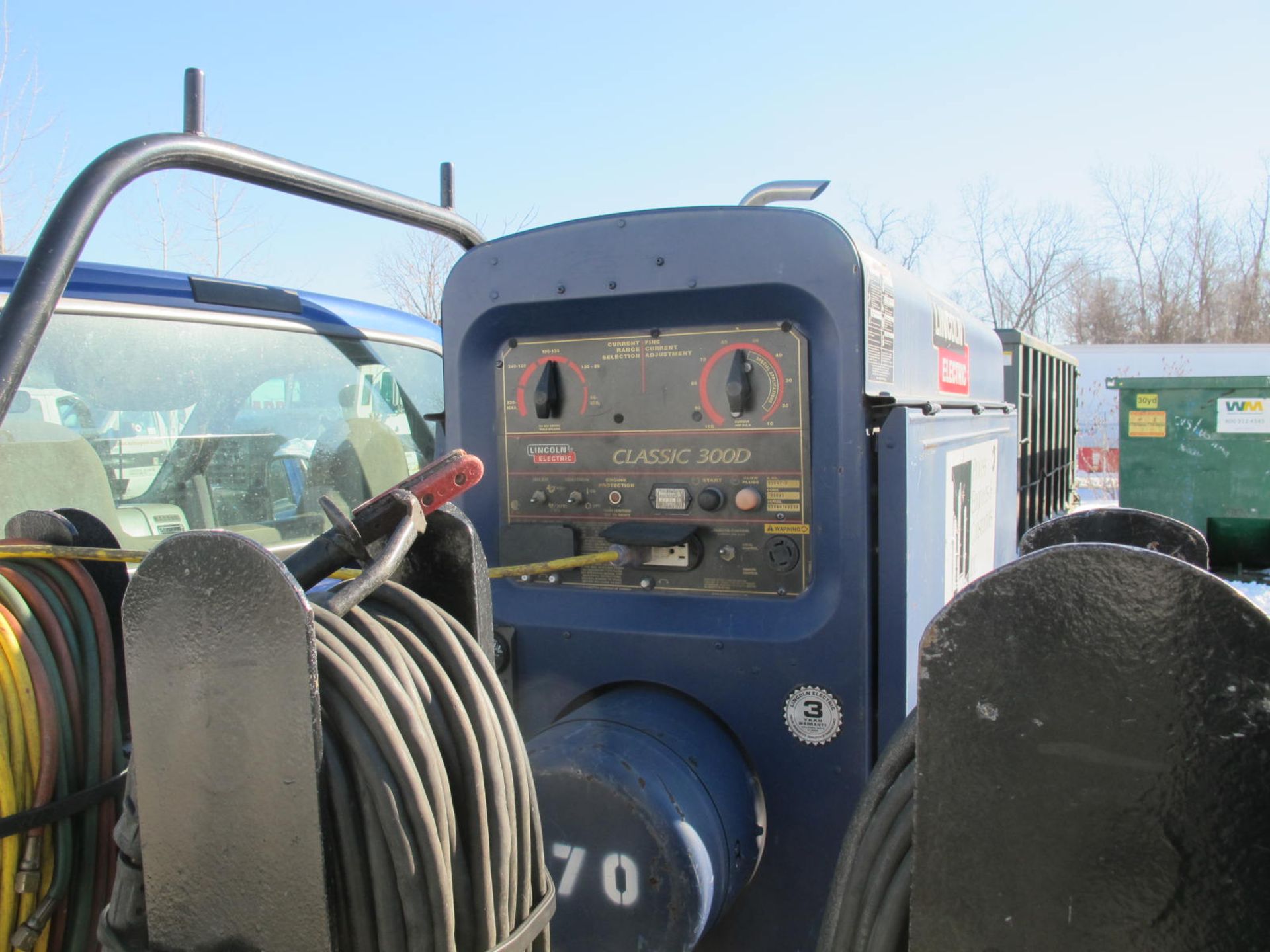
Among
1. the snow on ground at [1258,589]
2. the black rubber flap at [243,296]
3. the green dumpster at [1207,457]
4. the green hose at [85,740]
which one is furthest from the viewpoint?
the green dumpster at [1207,457]

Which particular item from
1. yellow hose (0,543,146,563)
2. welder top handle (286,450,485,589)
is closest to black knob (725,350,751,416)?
welder top handle (286,450,485,589)

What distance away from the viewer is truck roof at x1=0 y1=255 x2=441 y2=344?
9.71 feet

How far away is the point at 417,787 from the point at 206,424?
273 centimetres

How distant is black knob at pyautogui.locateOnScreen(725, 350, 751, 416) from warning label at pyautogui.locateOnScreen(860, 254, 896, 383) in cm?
28

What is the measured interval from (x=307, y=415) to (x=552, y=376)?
178cm

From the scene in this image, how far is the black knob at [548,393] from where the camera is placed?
2473 millimetres

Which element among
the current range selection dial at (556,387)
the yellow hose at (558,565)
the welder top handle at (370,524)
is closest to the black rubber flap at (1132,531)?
the welder top handle at (370,524)

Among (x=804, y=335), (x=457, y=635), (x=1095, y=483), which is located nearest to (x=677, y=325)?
(x=804, y=335)

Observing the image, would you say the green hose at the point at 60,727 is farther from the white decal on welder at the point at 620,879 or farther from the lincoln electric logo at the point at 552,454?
the lincoln electric logo at the point at 552,454

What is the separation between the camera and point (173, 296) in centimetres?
328

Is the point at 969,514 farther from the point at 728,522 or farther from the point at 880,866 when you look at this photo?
the point at 880,866

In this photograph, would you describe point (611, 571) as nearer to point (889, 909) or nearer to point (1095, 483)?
point (889, 909)

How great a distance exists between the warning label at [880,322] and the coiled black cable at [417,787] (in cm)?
122

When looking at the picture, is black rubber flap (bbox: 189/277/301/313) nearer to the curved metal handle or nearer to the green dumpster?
the curved metal handle
